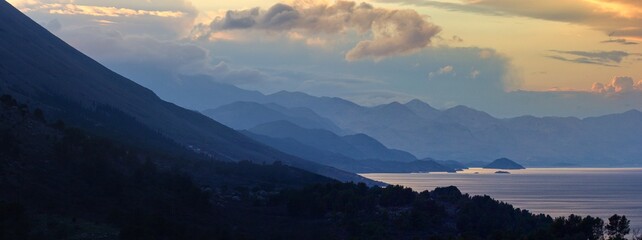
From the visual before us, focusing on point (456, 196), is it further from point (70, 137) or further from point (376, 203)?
point (70, 137)

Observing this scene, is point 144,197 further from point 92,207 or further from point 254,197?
point 254,197

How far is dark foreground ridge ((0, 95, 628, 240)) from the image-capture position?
118m

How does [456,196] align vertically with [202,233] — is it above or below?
above

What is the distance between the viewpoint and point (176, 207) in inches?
5940

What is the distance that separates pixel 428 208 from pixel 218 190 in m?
50.8

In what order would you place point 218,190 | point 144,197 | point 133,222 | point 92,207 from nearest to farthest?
1. point 133,222
2. point 92,207
3. point 144,197
4. point 218,190

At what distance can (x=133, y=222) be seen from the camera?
119062 millimetres

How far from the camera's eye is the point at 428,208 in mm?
166875

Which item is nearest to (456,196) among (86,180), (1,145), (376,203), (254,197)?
(376,203)

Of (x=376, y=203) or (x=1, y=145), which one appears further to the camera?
(x=376, y=203)

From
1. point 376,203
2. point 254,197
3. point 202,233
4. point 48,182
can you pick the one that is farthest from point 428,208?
point 48,182

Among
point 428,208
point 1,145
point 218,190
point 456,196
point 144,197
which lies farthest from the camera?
point 218,190

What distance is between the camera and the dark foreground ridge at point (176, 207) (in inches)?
4636

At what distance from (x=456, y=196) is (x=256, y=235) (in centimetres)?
5829
